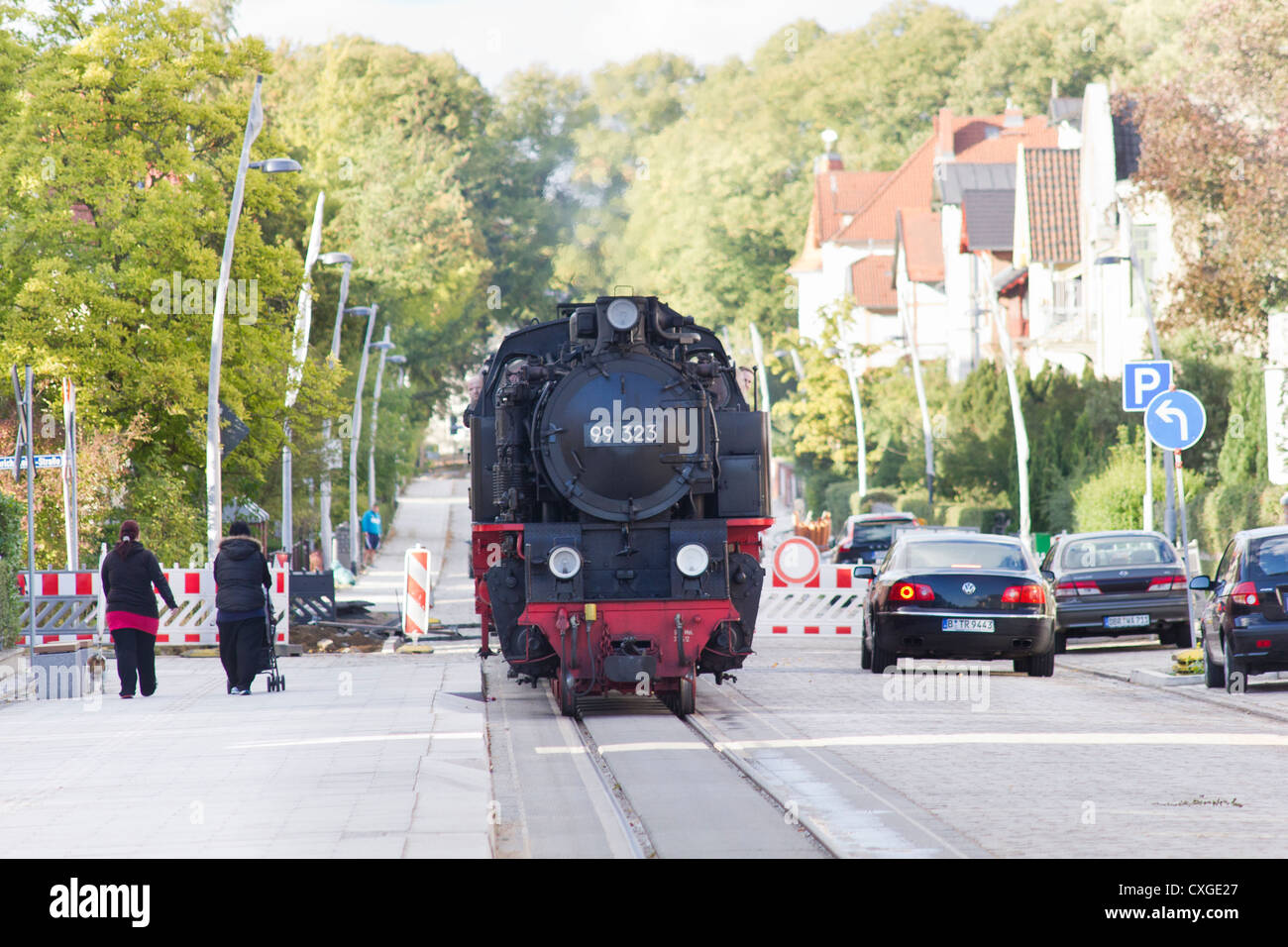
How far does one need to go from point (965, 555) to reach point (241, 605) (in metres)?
7.74

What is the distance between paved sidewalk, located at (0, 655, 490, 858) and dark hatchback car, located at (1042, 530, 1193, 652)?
8526 mm

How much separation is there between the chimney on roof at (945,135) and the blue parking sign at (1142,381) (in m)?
65.3

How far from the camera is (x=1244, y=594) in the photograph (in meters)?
17.3

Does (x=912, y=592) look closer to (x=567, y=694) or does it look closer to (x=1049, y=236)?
(x=567, y=694)

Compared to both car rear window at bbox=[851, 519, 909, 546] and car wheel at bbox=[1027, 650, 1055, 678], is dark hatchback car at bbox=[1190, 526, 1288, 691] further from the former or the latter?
car rear window at bbox=[851, 519, 909, 546]

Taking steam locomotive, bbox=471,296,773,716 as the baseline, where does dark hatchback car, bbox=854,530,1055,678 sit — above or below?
below

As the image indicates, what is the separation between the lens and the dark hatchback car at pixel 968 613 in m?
19.7

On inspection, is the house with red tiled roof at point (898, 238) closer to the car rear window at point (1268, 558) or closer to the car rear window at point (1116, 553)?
the car rear window at point (1116, 553)

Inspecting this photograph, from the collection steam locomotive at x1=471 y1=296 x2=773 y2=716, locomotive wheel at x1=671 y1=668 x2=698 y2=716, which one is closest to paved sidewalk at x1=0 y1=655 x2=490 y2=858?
steam locomotive at x1=471 y1=296 x2=773 y2=716

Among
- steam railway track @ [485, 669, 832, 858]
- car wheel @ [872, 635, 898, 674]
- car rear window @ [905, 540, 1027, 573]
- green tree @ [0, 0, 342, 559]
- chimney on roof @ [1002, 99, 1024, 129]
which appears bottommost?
car wheel @ [872, 635, 898, 674]

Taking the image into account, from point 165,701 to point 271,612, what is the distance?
4.72ft

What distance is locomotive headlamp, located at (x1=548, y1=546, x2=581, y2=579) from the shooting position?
1611 centimetres

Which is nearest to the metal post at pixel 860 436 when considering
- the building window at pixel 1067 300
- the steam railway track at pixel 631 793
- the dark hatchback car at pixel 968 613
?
the building window at pixel 1067 300
